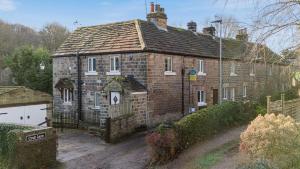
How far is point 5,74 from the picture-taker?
4547 centimetres

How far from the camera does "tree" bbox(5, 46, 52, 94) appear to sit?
3650 centimetres

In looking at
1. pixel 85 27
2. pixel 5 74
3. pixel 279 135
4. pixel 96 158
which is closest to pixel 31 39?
pixel 5 74

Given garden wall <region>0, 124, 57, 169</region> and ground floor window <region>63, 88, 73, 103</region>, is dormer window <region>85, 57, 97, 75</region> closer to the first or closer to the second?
ground floor window <region>63, 88, 73, 103</region>

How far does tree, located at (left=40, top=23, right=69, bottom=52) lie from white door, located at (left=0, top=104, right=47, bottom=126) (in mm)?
31976

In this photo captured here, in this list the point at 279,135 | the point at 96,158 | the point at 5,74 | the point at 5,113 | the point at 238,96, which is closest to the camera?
the point at 279,135

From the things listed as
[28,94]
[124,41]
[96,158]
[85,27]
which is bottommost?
[96,158]

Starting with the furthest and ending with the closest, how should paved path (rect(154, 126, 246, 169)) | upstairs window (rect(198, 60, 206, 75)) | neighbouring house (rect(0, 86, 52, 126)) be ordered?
upstairs window (rect(198, 60, 206, 75)) → neighbouring house (rect(0, 86, 52, 126)) → paved path (rect(154, 126, 246, 169))

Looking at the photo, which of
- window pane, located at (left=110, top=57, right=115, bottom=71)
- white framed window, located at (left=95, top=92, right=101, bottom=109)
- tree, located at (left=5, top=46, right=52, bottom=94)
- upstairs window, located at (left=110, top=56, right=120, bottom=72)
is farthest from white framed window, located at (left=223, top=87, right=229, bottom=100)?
tree, located at (left=5, top=46, right=52, bottom=94)

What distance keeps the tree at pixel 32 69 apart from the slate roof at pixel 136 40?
25.7 ft

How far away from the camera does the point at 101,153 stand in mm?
18047

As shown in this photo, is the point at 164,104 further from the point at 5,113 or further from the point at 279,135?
the point at 279,135

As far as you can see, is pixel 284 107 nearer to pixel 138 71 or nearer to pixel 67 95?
pixel 138 71

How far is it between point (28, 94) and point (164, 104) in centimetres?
904

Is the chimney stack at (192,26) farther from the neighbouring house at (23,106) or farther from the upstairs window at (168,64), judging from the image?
the neighbouring house at (23,106)
